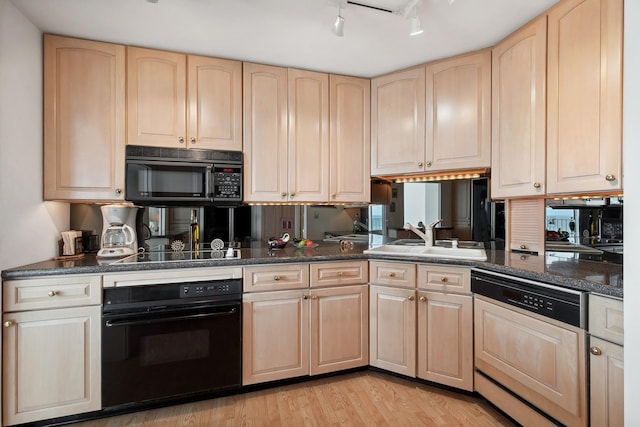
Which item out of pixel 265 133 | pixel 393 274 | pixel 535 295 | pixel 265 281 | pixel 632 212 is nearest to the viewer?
pixel 632 212

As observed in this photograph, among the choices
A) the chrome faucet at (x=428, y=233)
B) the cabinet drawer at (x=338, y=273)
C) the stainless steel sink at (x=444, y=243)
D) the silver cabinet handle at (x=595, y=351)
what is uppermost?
the chrome faucet at (x=428, y=233)

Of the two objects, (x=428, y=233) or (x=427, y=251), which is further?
(x=428, y=233)

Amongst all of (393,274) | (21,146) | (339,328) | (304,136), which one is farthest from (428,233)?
(21,146)

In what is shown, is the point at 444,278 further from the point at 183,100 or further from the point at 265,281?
the point at 183,100

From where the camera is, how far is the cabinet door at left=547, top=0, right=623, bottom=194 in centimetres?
149

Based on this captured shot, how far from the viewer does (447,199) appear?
2668 mm

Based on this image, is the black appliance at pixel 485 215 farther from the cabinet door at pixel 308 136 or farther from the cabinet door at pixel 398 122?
the cabinet door at pixel 308 136

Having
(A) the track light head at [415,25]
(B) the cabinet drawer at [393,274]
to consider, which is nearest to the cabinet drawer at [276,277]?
(B) the cabinet drawer at [393,274]

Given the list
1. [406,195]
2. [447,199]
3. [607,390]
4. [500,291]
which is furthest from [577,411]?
[406,195]

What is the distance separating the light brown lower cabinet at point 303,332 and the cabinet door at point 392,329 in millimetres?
66

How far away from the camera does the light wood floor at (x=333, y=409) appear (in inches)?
71.9

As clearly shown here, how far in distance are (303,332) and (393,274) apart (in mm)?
746

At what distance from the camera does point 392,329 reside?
7.32 feet

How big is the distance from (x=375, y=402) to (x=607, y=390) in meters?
1.20
